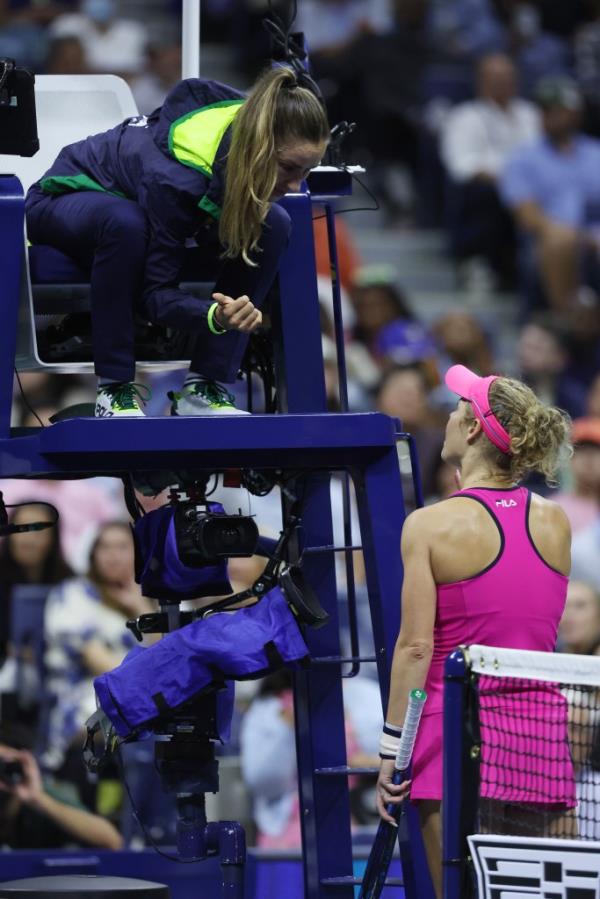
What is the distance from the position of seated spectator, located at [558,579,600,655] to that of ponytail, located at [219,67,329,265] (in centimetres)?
323

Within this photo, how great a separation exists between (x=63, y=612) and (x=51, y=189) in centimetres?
286

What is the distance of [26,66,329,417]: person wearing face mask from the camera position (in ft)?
14.4

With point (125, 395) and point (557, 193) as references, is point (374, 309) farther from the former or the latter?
point (125, 395)

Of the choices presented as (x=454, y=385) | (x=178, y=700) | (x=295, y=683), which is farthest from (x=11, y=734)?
(x=454, y=385)

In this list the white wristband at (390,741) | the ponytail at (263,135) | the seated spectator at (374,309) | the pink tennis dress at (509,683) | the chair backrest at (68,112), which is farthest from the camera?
the seated spectator at (374,309)

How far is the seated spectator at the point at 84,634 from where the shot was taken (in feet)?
22.9

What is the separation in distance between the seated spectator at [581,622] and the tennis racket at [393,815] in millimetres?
2865

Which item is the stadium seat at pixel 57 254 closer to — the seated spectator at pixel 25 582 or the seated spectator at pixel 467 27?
the seated spectator at pixel 25 582

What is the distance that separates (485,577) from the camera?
4164 millimetres

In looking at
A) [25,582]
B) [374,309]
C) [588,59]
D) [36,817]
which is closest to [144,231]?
[36,817]

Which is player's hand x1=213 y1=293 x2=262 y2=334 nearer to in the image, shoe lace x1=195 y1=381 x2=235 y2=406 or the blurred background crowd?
shoe lace x1=195 y1=381 x2=235 y2=406

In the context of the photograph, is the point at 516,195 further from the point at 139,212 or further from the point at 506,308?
the point at 139,212

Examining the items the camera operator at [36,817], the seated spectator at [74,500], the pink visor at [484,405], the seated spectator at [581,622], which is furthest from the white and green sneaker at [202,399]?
→ the seated spectator at [74,500]

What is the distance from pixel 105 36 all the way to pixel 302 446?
8.24 meters
